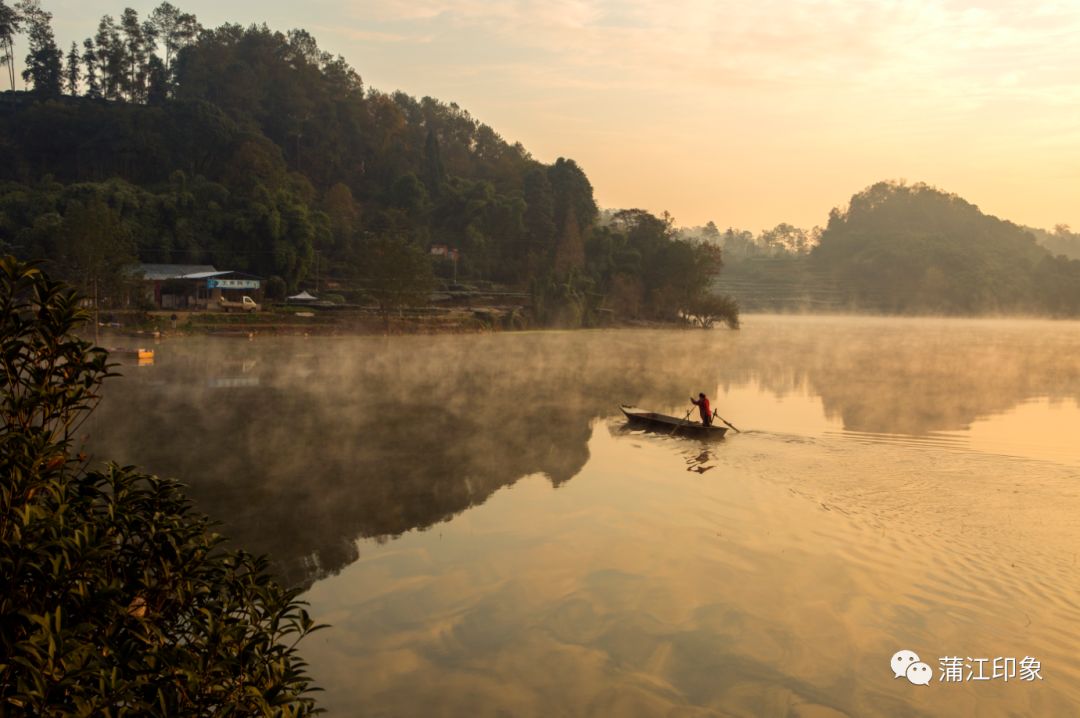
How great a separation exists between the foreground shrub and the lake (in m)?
3.47

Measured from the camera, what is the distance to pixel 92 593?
6.05m

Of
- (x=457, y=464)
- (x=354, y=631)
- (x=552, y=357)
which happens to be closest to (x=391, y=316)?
(x=552, y=357)

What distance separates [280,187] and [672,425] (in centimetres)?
8465

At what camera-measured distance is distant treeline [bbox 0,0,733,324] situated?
84.0 metres

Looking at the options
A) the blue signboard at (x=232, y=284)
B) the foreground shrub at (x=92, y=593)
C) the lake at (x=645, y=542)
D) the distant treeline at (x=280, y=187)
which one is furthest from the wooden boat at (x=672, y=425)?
the blue signboard at (x=232, y=284)

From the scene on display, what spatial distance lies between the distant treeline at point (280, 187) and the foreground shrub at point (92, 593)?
60.3 meters

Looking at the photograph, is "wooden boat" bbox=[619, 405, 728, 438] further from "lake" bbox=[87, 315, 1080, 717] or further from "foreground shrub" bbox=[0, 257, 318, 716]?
"foreground shrub" bbox=[0, 257, 318, 716]

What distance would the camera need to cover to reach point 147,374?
129 feet

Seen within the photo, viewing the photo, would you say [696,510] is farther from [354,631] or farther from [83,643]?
[83,643]

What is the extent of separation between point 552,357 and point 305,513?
142ft

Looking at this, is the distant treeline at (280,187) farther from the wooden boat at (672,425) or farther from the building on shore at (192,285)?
the wooden boat at (672,425)


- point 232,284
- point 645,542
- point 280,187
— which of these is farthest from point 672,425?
point 280,187

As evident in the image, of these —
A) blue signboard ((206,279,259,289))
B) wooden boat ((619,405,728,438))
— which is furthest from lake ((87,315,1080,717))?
blue signboard ((206,279,259,289))

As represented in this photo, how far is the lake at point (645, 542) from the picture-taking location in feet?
32.5
